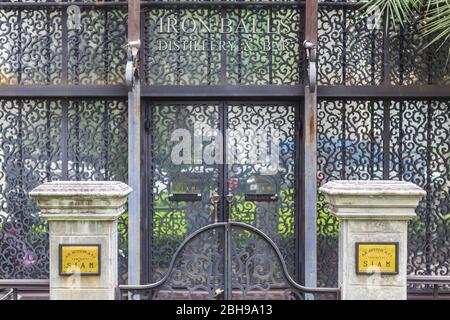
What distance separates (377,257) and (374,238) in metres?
0.15

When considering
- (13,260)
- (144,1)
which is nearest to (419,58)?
(144,1)

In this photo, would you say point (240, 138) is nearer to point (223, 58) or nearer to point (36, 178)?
point (223, 58)

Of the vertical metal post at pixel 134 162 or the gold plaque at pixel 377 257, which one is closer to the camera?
the gold plaque at pixel 377 257

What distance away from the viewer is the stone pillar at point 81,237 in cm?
367

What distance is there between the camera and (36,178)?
598cm

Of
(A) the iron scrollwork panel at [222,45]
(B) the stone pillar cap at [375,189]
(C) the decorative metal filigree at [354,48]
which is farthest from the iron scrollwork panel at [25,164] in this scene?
(B) the stone pillar cap at [375,189]

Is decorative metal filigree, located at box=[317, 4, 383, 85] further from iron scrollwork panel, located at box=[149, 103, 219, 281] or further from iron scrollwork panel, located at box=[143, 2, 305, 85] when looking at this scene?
iron scrollwork panel, located at box=[149, 103, 219, 281]

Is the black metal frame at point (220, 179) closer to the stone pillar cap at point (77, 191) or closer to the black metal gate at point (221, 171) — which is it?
the black metal gate at point (221, 171)

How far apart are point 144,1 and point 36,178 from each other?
8.79 feet

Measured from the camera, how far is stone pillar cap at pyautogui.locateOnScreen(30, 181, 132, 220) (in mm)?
3662

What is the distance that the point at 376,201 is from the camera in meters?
3.68

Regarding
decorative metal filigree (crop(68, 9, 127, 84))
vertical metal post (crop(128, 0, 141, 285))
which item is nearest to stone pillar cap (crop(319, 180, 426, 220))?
vertical metal post (crop(128, 0, 141, 285))

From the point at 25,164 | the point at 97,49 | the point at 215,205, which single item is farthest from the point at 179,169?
the point at 25,164
